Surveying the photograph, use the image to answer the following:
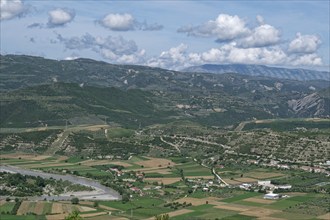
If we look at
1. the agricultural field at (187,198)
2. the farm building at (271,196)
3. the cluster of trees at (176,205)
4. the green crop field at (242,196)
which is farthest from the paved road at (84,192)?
the farm building at (271,196)

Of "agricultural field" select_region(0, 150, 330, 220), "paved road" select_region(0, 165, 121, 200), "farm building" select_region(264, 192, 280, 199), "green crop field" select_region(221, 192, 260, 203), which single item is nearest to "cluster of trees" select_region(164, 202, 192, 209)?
"agricultural field" select_region(0, 150, 330, 220)

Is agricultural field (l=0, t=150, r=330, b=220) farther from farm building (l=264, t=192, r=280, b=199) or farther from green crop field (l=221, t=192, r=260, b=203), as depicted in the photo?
farm building (l=264, t=192, r=280, b=199)

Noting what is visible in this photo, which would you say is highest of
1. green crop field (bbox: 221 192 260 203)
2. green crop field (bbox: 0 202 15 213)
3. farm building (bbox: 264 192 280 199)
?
green crop field (bbox: 0 202 15 213)

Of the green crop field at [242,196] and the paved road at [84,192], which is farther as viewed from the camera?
the paved road at [84,192]

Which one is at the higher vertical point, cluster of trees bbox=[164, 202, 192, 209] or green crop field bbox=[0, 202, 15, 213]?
green crop field bbox=[0, 202, 15, 213]

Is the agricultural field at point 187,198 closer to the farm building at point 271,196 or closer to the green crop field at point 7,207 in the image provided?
the green crop field at point 7,207

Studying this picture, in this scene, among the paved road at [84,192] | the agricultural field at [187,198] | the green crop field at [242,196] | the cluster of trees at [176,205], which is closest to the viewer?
the agricultural field at [187,198]

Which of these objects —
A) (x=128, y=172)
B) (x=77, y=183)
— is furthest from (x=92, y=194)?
(x=128, y=172)

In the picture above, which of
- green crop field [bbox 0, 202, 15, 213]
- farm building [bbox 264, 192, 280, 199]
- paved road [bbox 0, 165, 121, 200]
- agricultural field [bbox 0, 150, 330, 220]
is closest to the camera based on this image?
agricultural field [bbox 0, 150, 330, 220]

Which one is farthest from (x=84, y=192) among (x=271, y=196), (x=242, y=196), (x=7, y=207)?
(x=271, y=196)

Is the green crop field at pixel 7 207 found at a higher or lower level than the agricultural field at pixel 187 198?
higher

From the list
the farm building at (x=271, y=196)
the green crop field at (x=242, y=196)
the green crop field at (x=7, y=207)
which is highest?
the green crop field at (x=7, y=207)

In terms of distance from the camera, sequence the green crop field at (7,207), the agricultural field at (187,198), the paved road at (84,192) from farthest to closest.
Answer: the paved road at (84,192) < the green crop field at (7,207) < the agricultural field at (187,198)

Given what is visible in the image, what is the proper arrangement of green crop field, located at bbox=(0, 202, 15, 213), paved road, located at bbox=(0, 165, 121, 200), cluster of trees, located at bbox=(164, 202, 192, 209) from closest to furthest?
green crop field, located at bbox=(0, 202, 15, 213) → cluster of trees, located at bbox=(164, 202, 192, 209) → paved road, located at bbox=(0, 165, 121, 200)
